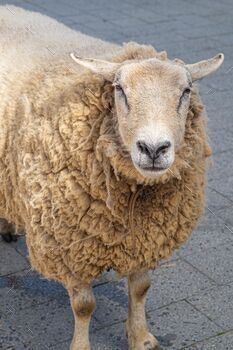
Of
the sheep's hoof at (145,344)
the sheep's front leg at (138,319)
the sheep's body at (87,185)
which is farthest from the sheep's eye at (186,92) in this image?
the sheep's hoof at (145,344)

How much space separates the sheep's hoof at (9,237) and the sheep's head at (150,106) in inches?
67.0

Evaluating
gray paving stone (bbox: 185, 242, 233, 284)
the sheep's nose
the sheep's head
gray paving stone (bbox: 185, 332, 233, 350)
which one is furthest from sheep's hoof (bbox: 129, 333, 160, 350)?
the sheep's nose

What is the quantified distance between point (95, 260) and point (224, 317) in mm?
→ 942

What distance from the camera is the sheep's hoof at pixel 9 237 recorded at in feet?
15.0

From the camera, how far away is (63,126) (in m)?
3.26

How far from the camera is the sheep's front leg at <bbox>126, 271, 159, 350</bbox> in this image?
3.62 meters

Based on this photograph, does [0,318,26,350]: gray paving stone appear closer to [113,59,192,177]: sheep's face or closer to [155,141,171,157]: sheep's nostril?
[113,59,192,177]: sheep's face

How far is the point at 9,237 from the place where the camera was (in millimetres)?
4570

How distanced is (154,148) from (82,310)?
3.30ft

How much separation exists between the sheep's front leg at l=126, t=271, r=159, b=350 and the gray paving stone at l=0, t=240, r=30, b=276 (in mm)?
918

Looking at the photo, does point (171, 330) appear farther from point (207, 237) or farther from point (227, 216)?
point (227, 216)

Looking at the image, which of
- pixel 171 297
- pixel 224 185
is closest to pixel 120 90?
pixel 171 297

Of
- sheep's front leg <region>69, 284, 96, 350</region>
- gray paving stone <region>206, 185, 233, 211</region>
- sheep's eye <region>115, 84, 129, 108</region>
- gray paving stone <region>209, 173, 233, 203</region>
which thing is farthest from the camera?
gray paving stone <region>209, 173, 233, 203</region>

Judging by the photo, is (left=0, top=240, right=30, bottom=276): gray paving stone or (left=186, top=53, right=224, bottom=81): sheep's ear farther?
(left=0, top=240, right=30, bottom=276): gray paving stone
